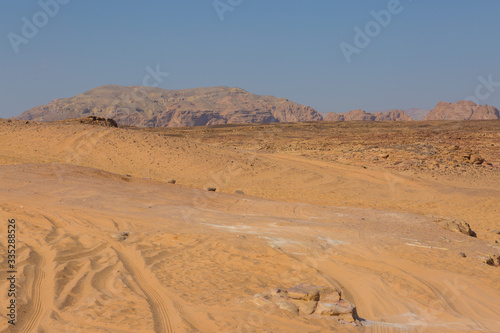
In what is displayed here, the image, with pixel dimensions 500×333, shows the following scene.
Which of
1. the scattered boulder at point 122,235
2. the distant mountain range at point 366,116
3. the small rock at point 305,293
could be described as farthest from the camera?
the distant mountain range at point 366,116

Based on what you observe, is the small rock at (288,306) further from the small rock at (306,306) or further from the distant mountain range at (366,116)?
the distant mountain range at (366,116)

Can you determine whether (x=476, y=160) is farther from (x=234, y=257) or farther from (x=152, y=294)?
(x=152, y=294)

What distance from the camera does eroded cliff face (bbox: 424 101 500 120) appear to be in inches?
5861

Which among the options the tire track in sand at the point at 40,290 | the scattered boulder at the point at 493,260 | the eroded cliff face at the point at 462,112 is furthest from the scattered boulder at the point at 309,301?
the eroded cliff face at the point at 462,112

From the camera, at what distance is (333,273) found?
8695mm

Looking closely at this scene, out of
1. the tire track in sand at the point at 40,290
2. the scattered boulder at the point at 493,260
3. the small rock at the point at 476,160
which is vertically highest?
the small rock at the point at 476,160

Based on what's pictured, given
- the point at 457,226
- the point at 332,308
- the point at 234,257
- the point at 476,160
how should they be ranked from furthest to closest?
the point at 476,160 → the point at 457,226 → the point at 234,257 → the point at 332,308

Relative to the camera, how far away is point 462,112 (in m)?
153

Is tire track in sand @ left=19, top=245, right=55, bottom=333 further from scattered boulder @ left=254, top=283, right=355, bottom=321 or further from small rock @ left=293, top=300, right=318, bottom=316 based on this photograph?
small rock @ left=293, top=300, right=318, bottom=316

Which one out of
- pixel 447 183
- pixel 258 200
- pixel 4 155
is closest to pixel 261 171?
pixel 258 200

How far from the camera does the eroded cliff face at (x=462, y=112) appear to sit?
149 meters

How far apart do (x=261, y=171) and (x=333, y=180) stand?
397 cm

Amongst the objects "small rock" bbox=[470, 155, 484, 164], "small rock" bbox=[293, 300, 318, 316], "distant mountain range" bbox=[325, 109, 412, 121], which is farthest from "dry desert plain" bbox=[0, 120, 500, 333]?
"distant mountain range" bbox=[325, 109, 412, 121]

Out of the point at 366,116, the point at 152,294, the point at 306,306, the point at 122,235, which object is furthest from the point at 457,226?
the point at 366,116
